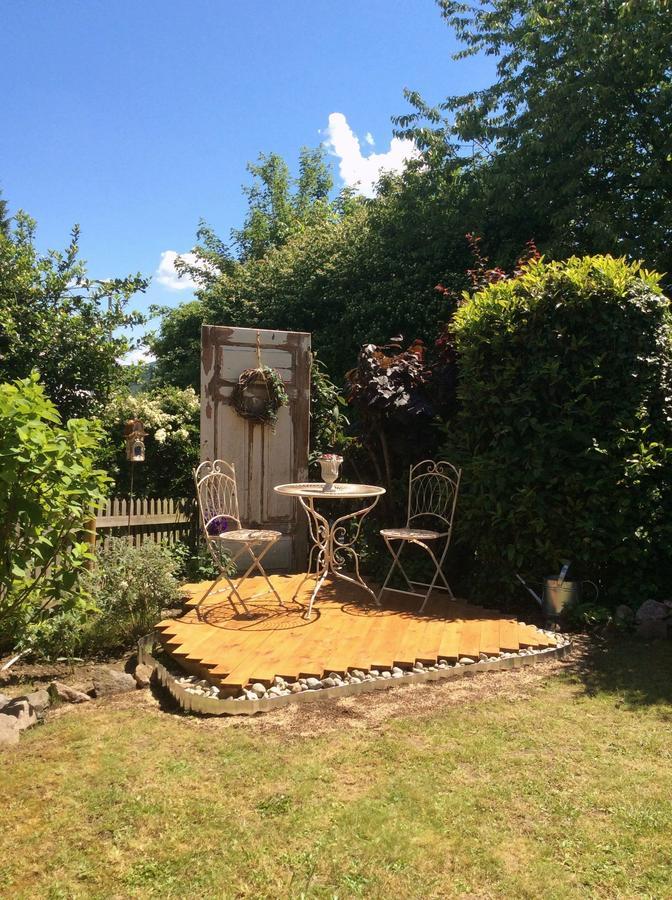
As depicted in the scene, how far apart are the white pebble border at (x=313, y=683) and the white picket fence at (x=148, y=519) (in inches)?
113

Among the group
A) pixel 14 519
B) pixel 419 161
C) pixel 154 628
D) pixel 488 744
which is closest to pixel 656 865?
pixel 488 744

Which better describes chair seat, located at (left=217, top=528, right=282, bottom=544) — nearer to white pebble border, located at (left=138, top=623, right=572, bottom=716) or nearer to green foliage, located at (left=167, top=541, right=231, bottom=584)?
white pebble border, located at (left=138, top=623, right=572, bottom=716)

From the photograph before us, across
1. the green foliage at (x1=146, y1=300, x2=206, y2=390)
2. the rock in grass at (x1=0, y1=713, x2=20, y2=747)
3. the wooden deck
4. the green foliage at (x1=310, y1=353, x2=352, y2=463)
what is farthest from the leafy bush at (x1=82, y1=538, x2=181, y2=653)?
the green foliage at (x1=146, y1=300, x2=206, y2=390)

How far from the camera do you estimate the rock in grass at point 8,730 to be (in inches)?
113

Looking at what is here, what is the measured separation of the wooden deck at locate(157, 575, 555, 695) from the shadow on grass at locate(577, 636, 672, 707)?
13.3 inches

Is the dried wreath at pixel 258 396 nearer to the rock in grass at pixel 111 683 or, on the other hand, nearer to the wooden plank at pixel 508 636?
the wooden plank at pixel 508 636

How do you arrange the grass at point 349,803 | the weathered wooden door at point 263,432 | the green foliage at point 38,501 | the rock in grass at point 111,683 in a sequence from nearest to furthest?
1. the grass at point 349,803
2. the green foliage at point 38,501
3. the rock in grass at point 111,683
4. the weathered wooden door at point 263,432

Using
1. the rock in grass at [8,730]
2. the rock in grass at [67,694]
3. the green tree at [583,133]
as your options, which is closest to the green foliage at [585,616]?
the rock in grass at [67,694]

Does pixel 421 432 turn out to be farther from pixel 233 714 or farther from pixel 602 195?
pixel 602 195

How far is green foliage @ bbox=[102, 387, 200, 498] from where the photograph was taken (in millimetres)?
7293

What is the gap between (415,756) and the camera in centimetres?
269

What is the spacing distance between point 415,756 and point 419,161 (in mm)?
11108

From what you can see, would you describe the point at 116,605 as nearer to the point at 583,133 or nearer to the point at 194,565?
the point at 194,565

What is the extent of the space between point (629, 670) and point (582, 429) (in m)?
1.68
